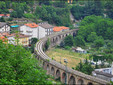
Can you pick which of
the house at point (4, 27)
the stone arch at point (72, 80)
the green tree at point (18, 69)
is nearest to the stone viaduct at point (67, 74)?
the stone arch at point (72, 80)

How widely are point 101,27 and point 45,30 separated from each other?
1509cm

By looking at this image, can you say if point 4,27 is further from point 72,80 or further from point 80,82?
point 80,82

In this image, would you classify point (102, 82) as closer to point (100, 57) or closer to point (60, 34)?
point (100, 57)

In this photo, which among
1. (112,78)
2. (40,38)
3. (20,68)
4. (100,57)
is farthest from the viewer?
(40,38)

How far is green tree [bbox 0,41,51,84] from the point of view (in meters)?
14.2

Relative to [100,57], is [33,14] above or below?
above

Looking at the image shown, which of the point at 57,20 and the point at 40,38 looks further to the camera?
the point at 57,20

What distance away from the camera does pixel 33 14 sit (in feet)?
193

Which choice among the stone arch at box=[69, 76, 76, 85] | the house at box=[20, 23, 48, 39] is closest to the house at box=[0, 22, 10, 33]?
the house at box=[20, 23, 48, 39]

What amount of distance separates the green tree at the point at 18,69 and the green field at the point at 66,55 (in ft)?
55.7

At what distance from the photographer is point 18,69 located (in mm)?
17469

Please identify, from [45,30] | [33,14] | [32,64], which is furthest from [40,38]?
[32,64]

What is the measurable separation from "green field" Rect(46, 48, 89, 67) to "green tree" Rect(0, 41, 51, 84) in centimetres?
1698

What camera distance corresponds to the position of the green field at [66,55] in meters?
36.5
